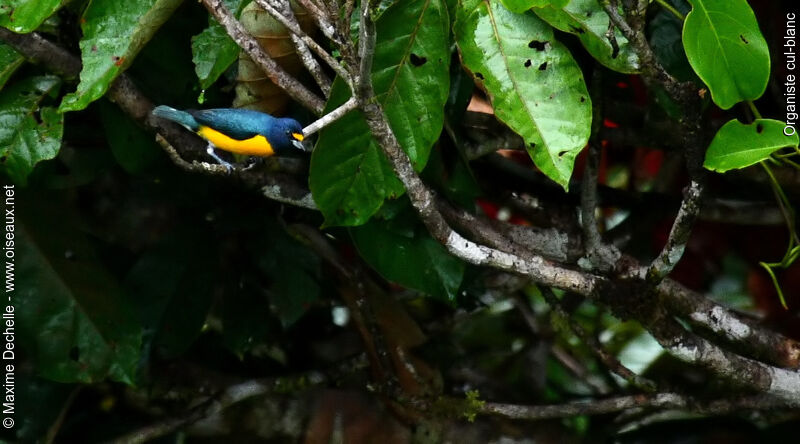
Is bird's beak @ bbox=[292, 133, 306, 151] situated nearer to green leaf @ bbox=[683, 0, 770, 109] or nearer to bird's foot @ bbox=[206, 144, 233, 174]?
bird's foot @ bbox=[206, 144, 233, 174]

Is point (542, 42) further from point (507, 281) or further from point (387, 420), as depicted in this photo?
point (387, 420)

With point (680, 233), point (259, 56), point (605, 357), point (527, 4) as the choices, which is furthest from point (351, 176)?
point (605, 357)

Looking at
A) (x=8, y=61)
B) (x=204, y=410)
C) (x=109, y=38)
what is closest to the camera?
(x=109, y=38)

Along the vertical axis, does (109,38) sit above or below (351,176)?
above

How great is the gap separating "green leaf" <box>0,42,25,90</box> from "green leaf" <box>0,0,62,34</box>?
17 cm

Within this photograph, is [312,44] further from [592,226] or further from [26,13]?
[592,226]

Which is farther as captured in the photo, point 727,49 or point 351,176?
point 351,176

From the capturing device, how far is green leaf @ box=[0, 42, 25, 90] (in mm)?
1336

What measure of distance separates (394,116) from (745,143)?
448mm

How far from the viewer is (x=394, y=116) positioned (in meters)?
1.22

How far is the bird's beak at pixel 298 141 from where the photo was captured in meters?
1.16

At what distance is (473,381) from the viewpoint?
2.09 meters

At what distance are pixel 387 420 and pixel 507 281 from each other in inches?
16.3

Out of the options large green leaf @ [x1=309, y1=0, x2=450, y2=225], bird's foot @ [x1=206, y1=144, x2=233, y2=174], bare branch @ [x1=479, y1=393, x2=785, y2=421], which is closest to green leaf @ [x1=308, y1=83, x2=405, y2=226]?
large green leaf @ [x1=309, y1=0, x2=450, y2=225]
